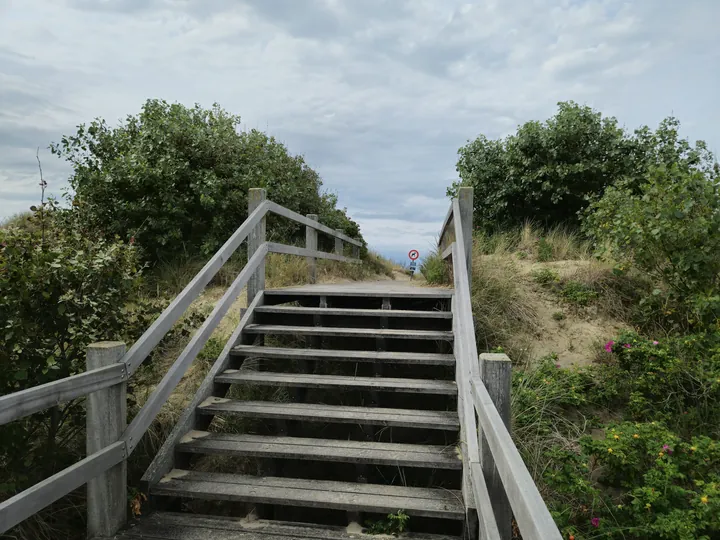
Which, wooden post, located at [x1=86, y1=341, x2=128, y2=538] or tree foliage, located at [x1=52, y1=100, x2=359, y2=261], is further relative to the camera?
tree foliage, located at [x1=52, y1=100, x2=359, y2=261]

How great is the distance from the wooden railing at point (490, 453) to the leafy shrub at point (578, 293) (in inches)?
99.4

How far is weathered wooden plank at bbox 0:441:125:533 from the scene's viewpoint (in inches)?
83.0

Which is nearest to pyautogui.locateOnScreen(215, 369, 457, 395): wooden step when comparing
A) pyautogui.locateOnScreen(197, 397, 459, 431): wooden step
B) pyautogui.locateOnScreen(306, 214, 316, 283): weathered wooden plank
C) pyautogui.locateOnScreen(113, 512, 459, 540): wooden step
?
pyautogui.locateOnScreen(197, 397, 459, 431): wooden step

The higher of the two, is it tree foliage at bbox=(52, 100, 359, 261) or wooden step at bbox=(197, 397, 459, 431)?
tree foliage at bbox=(52, 100, 359, 261)

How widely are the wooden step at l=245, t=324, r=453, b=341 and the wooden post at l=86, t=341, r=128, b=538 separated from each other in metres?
1.96

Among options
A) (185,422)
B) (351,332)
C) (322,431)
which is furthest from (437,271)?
(185,422)

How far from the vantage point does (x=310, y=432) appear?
449 cm

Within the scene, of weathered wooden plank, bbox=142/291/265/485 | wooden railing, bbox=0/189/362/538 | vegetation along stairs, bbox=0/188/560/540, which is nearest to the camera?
wooden railing, bbox=0/189/362/538

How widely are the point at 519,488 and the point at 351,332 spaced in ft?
10.5

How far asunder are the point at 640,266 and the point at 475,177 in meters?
7.98

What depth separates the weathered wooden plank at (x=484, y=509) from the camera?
6.83ft

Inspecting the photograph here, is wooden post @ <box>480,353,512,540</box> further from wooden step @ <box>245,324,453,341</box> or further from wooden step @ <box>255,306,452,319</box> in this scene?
wooden step @ <box>255,306,452,319</box>

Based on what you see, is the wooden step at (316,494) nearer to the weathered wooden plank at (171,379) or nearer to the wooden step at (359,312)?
the weathered wooden plank at (171,379)

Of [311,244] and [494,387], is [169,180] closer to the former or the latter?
[311,244]
